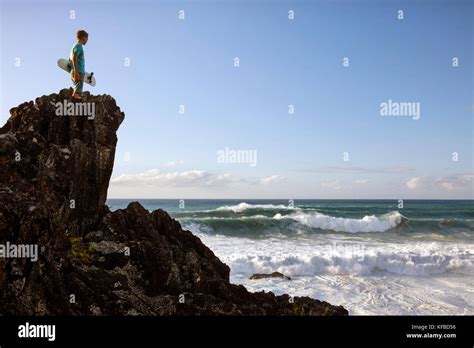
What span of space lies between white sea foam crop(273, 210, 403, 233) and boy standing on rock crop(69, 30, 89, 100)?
124 ft

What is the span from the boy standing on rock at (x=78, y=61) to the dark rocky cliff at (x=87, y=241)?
1.47 m

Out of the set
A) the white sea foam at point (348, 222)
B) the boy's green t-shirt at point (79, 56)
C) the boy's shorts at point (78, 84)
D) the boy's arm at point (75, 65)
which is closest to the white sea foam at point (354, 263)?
the boy's shorts at point (78, 84)

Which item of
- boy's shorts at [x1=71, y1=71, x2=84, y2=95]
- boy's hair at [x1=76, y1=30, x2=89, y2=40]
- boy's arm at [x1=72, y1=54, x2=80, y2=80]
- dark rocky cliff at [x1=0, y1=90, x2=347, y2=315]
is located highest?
boy's hair at [x1=76, y1=30, x2=89, y2=40]

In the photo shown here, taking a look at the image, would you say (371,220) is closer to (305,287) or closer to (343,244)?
(343,244)

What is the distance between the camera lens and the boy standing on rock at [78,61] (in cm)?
841

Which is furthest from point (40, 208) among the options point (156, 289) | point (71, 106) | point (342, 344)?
point (342, 344)

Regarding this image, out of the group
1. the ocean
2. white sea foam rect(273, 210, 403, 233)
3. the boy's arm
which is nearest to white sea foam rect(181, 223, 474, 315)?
the ocean

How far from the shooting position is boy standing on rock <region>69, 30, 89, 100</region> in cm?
841

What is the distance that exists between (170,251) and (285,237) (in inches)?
1039

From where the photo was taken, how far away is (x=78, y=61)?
28.3ft

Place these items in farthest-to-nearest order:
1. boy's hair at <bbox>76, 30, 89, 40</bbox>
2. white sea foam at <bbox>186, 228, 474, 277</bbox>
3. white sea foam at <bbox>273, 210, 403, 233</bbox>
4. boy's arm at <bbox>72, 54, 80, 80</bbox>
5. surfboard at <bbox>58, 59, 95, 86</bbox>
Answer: white sea foam at <bbox>273, 210, 403, 233</bbox> → white sea foam at <bbox>186, 228, 474, 277</bbox> → surfboard at <bbox>58, 59, 95, 86</bbox> → boy's arm at <bbox>72, 54, 80, 80</bbox> → boy's hair at <bbox>76, 30, 89, 40</bbox>

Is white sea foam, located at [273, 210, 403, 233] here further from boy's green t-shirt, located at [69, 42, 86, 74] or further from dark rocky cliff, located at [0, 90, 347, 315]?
boy's green t-shirt, located at [69, 42, 86, 74]

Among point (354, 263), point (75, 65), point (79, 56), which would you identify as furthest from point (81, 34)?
point (354, 263)

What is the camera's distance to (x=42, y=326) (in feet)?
19.1
